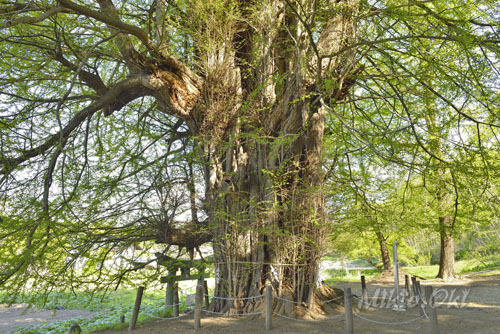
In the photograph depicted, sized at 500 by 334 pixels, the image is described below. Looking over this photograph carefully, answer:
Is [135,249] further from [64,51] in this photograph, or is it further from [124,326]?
[64,51]

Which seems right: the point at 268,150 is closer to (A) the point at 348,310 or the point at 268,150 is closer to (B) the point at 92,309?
(A) the point at 348,310

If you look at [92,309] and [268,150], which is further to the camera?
[92,309]

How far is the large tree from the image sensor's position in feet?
21.6

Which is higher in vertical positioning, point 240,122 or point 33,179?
point 240,122

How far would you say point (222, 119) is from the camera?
7.56 m

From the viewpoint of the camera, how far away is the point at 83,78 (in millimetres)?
7695

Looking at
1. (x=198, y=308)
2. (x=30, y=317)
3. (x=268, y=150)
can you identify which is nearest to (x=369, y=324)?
(x=198, y=308)

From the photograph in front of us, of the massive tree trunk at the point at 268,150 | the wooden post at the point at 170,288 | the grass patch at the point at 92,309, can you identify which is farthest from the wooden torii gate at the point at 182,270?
the massive tree trunk at the point at 268,150

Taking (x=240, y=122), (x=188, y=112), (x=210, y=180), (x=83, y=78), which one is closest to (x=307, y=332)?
(x=210, y=180)

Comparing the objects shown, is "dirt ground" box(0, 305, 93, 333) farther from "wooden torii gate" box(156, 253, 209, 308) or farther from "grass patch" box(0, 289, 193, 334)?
"wooden torii gate" box(156, 253, 209, 308)

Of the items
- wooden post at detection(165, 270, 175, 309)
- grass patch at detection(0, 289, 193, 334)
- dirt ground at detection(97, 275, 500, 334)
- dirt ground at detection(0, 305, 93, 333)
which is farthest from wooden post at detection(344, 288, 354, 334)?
dirt ground at detection(0, 305, 93, 333)

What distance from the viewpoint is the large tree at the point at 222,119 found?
21.6ft

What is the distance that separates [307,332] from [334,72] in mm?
4806

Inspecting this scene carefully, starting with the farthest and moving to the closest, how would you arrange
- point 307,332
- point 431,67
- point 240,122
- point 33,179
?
1. point 240,122
2. point 33,179
3. point 431,67
4. point 307,332
